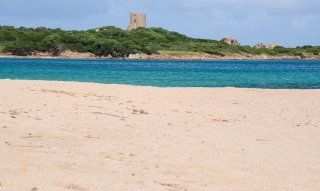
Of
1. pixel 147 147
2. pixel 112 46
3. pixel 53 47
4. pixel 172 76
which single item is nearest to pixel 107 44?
pixel 112 46

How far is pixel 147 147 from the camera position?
918cm

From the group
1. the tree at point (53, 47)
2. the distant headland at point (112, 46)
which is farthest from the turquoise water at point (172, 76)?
the distant headland at point (112, 46)

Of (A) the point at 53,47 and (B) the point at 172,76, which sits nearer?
(B) the point at 172,76

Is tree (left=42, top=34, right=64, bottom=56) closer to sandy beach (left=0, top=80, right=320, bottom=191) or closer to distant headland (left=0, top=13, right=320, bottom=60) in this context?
distant headland (left=0, top=13, right=320, bottom=60)

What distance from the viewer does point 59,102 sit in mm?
14359

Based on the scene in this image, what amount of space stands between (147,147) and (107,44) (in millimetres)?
130815

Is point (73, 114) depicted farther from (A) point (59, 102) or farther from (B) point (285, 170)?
(B) point (285, 170)

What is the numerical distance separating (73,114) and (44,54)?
124064 mm

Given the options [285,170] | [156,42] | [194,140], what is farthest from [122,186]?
[156,42]

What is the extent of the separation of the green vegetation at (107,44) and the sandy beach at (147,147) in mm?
119872

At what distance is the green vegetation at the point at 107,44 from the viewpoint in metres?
134

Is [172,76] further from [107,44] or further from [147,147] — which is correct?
[107,44]

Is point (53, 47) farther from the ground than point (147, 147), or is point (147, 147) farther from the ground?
point (53, 47)

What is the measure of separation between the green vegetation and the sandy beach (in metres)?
120
